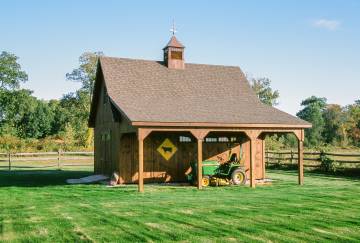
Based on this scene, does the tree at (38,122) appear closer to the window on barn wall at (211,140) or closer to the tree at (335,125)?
the tree at (335,125)

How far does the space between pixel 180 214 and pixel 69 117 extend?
63926 mm

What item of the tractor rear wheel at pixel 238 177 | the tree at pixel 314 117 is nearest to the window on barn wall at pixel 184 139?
the tractor rear wheel at pixel 238 177

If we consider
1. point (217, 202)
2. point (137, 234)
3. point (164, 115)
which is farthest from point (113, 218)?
point (164, 115)

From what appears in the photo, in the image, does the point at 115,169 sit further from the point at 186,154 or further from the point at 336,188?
the point at 336,188

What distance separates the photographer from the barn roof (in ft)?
58.0

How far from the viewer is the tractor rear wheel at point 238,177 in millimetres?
18375

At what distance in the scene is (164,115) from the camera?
17.1 metres

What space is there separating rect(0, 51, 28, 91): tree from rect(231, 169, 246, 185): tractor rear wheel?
188ft

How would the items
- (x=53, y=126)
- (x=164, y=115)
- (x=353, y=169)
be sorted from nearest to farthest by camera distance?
(x=164, y=115), (x=353, y=169), (x=53, y=126)

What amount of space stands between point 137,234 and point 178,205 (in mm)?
3836

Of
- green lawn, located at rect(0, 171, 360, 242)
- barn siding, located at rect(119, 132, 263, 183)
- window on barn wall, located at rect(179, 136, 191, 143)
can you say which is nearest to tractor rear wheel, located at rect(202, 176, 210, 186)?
green lawn, located at rect(0, 171, 360, 242)

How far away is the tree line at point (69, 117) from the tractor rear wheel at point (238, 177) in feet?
68.6

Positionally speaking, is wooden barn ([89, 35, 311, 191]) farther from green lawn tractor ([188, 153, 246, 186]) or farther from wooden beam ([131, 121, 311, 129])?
green lawn tractor ([188, 153, 246, 186])

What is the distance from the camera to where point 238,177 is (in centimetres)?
1856
